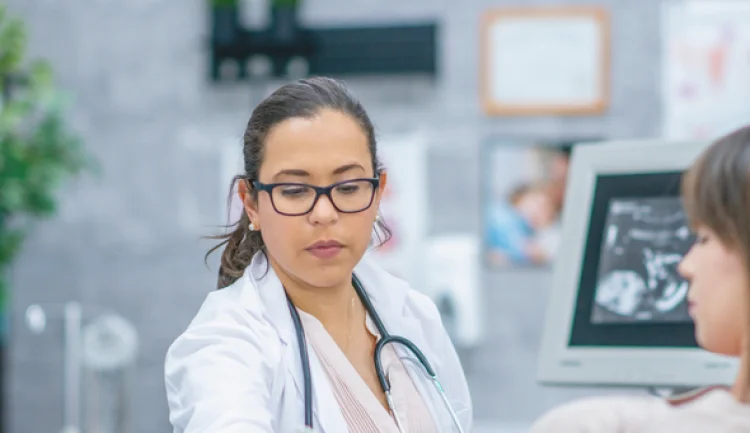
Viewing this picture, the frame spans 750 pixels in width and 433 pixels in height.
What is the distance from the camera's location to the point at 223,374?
115cm

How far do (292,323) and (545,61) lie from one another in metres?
2.20

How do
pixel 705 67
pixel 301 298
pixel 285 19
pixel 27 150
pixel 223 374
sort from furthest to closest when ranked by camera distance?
pixel 285 19
pixel 705 67
pixel 27 150
pixel 301 298
pixel 223 374

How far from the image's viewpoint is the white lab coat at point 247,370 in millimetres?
1116

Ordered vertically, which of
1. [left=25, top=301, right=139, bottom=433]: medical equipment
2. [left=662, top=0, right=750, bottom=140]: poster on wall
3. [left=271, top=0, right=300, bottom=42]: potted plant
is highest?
[left=271, top=0, right=300, bottom=42]: potted plant

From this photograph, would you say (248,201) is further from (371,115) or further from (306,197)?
(371,115)

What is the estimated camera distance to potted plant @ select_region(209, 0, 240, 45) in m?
3.35

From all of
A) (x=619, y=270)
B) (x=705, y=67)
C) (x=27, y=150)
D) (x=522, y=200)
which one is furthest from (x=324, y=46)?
(x=619, y=270)

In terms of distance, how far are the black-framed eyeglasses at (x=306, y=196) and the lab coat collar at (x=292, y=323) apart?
13 cm

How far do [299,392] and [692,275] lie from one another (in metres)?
0.57

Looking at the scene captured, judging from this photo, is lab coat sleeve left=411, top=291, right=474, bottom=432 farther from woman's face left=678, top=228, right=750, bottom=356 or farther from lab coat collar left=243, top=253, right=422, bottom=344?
woman's face left=678, top=228, right=750, bottom=356

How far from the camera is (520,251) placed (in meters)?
3.28

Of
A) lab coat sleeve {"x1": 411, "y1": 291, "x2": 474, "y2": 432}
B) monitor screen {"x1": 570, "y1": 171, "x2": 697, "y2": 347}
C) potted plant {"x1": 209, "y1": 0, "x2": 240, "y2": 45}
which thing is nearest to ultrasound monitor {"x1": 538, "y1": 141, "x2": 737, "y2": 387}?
monitor screen {"x1": 570, "y1": 171, "x2": 697, "y2": 347}

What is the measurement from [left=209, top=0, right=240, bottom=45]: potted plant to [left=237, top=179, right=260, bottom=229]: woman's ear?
211 centimetres

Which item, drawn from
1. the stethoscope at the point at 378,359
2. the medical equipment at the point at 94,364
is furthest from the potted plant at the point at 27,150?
the stethoscope at the point at 378,359
